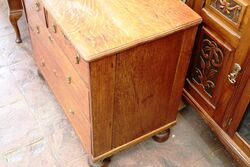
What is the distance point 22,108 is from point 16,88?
0.16 metres

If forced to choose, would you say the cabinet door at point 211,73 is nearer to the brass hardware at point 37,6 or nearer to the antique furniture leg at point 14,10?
the brass hardware at point 37,6

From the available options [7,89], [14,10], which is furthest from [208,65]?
[14,10]

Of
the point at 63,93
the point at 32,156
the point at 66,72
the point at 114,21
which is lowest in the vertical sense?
the point at 32,156

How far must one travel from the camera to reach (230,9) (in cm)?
118

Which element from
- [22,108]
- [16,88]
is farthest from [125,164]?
[16,88]

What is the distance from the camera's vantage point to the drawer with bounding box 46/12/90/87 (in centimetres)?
115

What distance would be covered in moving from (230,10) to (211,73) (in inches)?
12.2

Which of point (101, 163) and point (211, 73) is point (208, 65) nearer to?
point (211, 73)

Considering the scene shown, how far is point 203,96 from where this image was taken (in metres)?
1.50

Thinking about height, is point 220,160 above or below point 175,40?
below

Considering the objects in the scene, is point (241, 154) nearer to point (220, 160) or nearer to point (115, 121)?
point (220, 160)

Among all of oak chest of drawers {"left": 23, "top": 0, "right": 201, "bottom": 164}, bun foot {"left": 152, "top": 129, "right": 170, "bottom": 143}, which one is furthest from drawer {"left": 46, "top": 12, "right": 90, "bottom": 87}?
bun foot {"left": 152, "top": 129, "right": 170, "bottom": 143}

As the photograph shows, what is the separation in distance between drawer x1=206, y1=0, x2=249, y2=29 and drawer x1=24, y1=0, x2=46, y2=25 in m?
0.67

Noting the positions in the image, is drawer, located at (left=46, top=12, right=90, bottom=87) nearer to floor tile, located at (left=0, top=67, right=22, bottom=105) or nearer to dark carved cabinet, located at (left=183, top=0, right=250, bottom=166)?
dark carved cabinet, located at (left=183, top=0, right=250, bottom=166)
